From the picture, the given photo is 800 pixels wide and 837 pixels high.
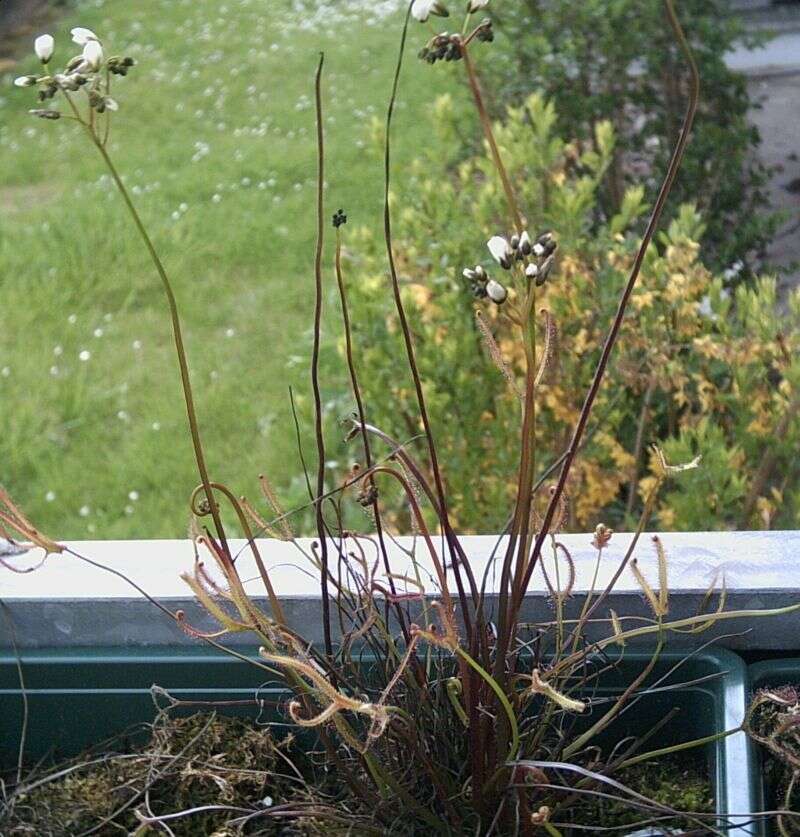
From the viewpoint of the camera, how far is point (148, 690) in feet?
4.72

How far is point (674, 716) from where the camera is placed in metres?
1.37

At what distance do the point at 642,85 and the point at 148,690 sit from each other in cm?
305

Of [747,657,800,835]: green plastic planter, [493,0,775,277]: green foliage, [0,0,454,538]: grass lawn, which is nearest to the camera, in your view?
[747,657,800,835]: green plastic planter

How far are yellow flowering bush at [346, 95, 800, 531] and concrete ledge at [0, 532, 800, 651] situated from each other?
616 millimetres

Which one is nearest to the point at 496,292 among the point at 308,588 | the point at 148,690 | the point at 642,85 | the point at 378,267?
the point at 308,588

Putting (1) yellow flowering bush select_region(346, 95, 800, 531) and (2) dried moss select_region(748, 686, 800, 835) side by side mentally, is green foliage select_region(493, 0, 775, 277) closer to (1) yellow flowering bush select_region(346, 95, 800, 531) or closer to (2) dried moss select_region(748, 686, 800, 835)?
(1) yellow flowering bush select_region(346, 95, 800, 531)

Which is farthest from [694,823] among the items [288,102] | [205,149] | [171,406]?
[288,102]

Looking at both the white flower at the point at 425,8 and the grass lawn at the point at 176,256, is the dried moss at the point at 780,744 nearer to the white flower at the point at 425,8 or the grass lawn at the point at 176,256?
the white flower at the point at 425,8

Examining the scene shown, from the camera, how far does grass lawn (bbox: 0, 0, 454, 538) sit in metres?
3.60

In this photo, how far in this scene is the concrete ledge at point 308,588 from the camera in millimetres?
1380

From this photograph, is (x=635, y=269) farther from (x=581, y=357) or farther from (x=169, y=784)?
(x=581, y=357)

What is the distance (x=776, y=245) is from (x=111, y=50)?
14.0 ft

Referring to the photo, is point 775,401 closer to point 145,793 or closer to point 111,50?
point 145,793

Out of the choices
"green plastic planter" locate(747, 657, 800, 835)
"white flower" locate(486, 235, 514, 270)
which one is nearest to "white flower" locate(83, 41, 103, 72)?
"white flower" locate(486, 235, 514, 270)
